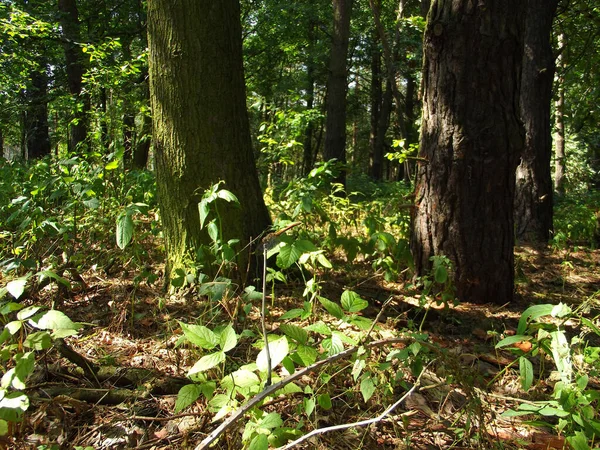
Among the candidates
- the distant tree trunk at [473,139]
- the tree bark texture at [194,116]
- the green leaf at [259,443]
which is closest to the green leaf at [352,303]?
the green leaf at [259,443]

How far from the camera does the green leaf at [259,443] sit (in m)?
1.29

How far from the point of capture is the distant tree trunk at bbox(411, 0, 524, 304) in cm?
295

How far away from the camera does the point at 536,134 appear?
5.55 meters

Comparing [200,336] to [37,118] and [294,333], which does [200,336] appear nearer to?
[294,333]

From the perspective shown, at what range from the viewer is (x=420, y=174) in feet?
10.8

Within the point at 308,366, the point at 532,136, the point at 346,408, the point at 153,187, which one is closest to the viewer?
the point at 308,366

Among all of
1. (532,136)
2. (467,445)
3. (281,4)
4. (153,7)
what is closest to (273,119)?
(153,7)

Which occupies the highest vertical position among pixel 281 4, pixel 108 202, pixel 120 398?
pixel 281 4

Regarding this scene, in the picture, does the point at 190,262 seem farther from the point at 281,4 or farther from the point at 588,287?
the point at 281,4

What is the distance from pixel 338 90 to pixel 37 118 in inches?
318

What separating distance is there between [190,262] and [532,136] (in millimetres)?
4847

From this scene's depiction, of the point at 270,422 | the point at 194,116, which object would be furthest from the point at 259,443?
the point at 194,116

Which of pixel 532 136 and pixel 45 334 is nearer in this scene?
pixel 45 334

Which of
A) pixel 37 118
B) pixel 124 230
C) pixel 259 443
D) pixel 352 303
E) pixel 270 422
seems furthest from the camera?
pixel 37 118
